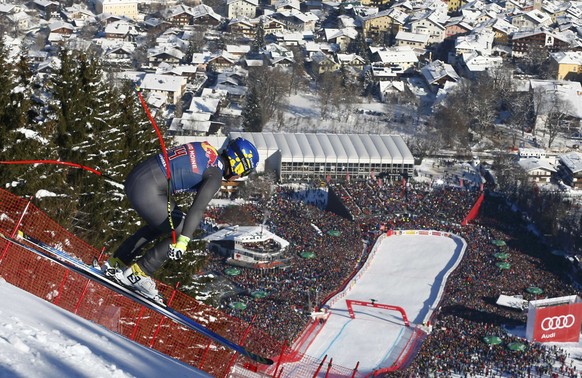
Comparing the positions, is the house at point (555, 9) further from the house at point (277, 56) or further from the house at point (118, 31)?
the house at point (118, 31)

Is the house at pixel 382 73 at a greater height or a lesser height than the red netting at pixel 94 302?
lesser

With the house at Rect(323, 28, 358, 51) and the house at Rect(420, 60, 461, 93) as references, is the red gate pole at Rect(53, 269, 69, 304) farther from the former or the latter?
the house at Rect(323, 28, 358, 51)

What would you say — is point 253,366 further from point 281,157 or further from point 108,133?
point 281,157

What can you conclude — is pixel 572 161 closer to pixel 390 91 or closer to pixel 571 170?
pixel 571 170

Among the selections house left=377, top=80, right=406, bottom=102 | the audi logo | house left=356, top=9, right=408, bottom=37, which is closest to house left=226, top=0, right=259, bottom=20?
house left=356, top=9, right=408, bottom=37

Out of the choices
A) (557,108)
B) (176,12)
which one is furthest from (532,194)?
(176,12)

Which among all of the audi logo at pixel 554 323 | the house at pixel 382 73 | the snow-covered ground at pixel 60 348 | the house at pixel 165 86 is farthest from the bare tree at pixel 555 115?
the snow-covered ground at pixel 60 348
